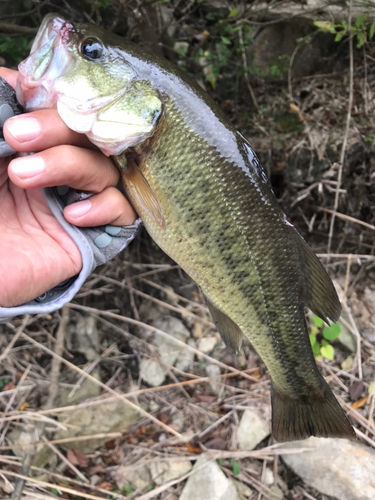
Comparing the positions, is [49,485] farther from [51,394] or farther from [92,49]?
[92,49]

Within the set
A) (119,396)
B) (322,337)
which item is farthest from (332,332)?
(119,396)

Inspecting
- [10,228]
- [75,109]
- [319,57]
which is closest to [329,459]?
[10,228]

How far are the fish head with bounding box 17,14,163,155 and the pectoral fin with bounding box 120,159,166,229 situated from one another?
12 cm

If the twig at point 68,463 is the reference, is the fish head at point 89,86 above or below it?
above

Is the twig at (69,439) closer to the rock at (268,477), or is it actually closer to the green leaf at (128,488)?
the green leaf at (128,488)

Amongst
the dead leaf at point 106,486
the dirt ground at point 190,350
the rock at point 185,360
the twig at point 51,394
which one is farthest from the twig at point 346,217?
the dead leaf at point 106,486

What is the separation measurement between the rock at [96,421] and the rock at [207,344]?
72 centimetres

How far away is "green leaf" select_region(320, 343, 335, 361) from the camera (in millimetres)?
2747

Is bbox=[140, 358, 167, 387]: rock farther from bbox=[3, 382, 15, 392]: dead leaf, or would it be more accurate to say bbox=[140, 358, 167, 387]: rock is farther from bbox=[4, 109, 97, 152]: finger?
bbox=[4, 109, 97, 152]: finger

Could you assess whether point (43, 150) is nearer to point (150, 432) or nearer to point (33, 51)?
point (33, 51)

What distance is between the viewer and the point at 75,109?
129cm

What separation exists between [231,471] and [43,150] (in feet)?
8.11

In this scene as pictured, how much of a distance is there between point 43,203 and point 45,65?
0.60 meters

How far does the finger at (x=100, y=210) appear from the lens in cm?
145
